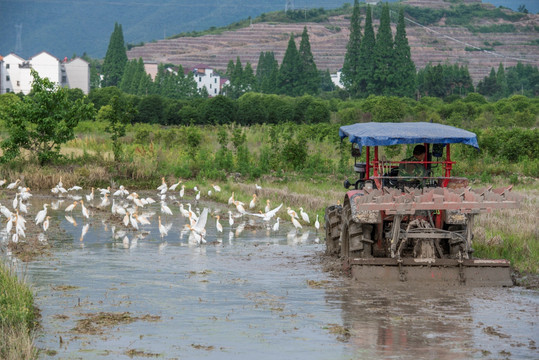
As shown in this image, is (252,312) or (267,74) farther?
(267,74)

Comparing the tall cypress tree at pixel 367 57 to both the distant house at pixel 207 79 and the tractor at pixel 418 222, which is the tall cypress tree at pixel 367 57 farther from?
the tractor at pixel 418 222

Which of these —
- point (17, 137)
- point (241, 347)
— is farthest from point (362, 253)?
point (17, 137)

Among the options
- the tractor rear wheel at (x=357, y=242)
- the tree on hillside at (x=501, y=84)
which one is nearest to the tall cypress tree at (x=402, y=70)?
the tree on hillside at (x=501, y=84)

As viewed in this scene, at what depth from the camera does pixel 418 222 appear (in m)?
11.3

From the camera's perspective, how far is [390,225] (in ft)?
39.6

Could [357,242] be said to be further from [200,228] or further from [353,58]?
[353,58]

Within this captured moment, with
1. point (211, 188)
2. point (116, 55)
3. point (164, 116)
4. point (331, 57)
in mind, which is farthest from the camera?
point (331, 57)

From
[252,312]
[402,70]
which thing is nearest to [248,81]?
[402,70]

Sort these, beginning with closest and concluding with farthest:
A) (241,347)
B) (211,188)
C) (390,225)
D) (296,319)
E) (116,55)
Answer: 1. (241,347)
2. (296,319)
3. (390,225)
4. (211,188)
5. (116,55)

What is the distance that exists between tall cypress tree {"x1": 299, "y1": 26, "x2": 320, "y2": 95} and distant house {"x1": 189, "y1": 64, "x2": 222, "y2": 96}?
127 ft

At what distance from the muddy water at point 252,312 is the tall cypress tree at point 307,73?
98.3 meters

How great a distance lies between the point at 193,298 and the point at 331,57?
16314 centimetres

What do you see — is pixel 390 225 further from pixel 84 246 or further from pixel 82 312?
pixel 84 246

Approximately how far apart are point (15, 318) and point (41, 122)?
66.3ft
